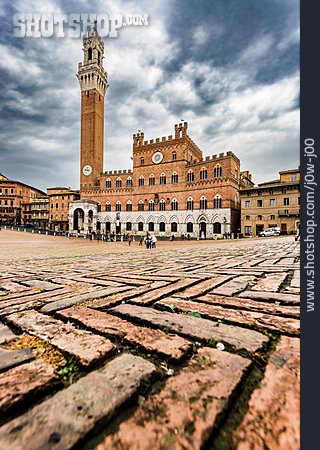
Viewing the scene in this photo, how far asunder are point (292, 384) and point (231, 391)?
8.2 inches

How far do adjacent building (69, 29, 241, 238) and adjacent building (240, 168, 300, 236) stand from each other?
58.4 inches

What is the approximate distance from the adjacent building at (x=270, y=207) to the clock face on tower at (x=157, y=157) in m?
12.9

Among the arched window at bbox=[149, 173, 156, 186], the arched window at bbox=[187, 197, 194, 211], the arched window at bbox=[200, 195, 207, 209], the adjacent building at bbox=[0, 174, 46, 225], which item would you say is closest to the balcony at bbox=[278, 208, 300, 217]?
the arched window at bbox=[200, 195, 207, 209]

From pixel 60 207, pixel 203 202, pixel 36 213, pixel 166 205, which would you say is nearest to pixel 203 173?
pixel 203 202

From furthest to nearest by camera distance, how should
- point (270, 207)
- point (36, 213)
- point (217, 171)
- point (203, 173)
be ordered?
point (36, 213), point (270, 207), point (203, 173), point (217, 171)

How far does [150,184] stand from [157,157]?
421cm

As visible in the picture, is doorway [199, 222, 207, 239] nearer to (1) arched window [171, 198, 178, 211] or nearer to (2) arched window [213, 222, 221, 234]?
(2) arched window [213, 222, 221, 234]

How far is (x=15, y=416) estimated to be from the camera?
2.01 ft

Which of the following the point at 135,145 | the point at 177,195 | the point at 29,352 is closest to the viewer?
the point at 29,352

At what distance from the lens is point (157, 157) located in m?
34.2

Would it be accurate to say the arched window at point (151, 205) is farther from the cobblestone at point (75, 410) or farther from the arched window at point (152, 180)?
the cobblestone at point (75, 410)

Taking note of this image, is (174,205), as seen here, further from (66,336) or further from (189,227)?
(66,336)
